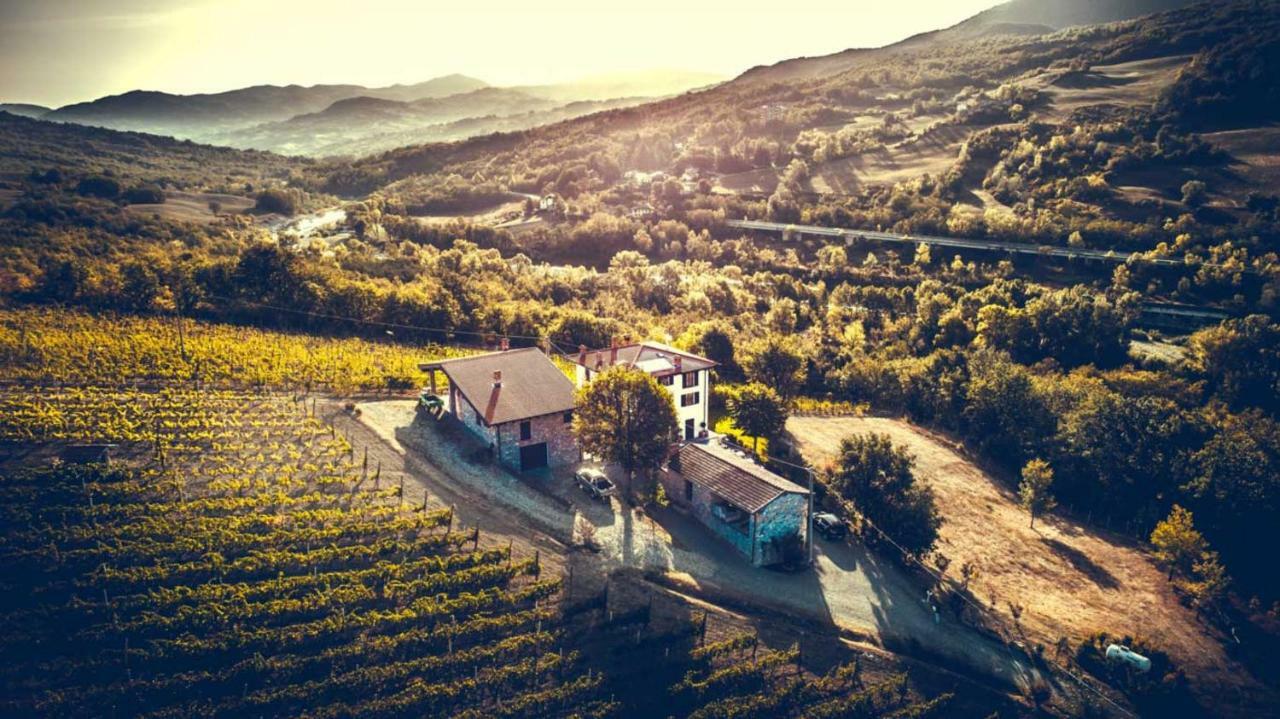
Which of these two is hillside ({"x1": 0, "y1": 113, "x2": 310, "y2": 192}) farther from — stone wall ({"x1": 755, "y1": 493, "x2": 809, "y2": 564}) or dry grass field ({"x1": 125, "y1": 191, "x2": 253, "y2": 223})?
stone wall ({"x1": 755, "y1": 493, "x2": 809, "y2": 564})

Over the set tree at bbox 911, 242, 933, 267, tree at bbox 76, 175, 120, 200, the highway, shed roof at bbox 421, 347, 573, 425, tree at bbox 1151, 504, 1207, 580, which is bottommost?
tree at bbox 1151, 504, 1207, 580

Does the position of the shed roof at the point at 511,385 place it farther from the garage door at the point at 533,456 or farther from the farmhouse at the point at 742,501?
the farmhouse at the point at 742,501

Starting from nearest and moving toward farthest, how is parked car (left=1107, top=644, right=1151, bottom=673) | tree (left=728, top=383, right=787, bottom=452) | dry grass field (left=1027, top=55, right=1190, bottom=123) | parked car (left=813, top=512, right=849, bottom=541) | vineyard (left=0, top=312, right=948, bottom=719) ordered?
vineyard (left=0, top=312, right=948, bottom=719) → parked car (left=1107, top=644, right=1151, bottom=673) → parked car (left=813, top=512, right=849, bottom=541) → tree (left=728, top=383, right=787, bottom=452) → dry grass field (left=1027, top=55, right=1190, bottom=123)

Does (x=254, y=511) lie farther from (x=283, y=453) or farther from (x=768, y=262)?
(x=768, y=262)

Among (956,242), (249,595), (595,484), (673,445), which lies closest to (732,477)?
(673,445)

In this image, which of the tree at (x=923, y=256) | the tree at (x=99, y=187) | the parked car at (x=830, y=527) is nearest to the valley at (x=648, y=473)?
the parked car at (x=830, y=527)

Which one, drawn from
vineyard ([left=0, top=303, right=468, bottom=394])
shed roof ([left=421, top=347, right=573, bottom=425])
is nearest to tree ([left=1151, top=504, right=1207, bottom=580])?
shed roof ([left=421, top=347, right=573, bottom=425])
